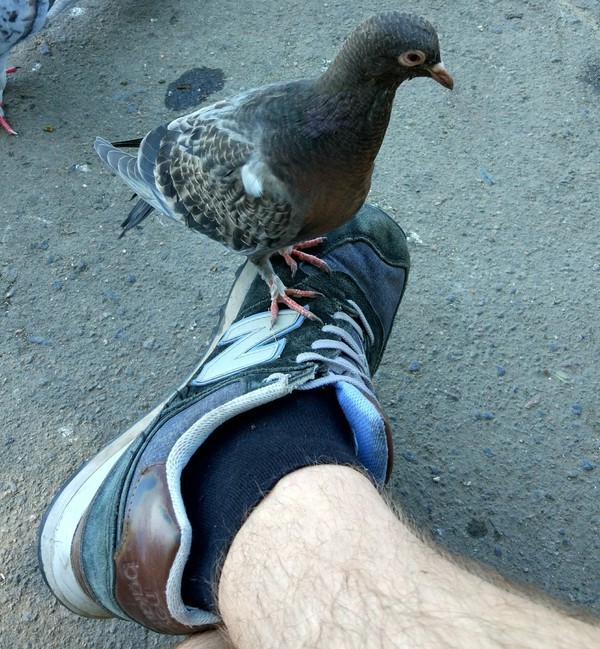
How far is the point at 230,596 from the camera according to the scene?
1319mm

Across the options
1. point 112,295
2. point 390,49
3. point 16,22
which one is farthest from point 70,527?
point 16,22

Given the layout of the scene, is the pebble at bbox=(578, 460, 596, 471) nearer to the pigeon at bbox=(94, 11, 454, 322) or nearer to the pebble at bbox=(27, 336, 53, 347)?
the pigeon at bbox=(94, 11, 454, 322)

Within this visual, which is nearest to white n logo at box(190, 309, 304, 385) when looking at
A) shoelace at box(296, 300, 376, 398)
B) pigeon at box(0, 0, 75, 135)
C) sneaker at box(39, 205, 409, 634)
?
sneaker at box(39, 205, 409, 634)

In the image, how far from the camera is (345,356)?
1990 millimetres

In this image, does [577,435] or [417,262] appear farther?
[417,262]

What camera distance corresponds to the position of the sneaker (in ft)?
4.81

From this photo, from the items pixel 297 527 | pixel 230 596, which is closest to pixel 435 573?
pixel 297 527

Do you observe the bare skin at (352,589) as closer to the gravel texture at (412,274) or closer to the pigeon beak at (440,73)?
the gravel texture at (412,274)

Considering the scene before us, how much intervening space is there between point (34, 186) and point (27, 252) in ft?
1.17

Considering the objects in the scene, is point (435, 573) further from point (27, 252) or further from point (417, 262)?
point (27, 252)

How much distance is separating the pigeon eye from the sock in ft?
2.74

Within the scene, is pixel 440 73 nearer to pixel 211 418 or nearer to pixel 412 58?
pixel 412 58

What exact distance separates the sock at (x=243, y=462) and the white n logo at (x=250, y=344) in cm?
A: 23

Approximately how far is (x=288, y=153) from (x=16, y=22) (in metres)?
1.85
